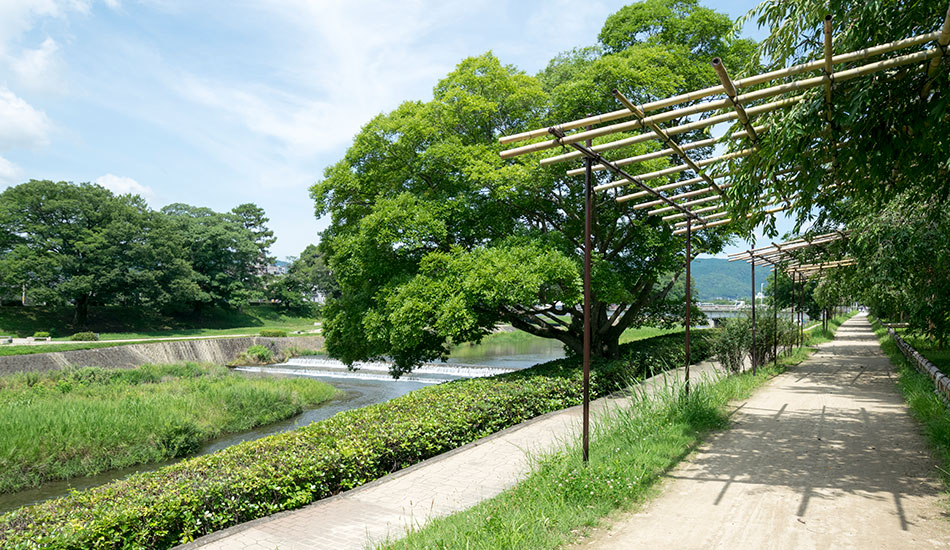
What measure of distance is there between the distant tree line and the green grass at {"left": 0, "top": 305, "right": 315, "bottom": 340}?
3.10 feet

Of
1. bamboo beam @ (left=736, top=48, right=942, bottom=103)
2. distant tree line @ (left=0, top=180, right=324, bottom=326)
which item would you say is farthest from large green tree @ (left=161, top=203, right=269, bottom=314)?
bamboo beam @ (left=736, top=48, right=942, bottom=103)

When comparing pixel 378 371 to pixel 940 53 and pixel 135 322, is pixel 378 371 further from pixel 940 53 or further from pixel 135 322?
pixel 135 322

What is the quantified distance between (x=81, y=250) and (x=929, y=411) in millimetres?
42186

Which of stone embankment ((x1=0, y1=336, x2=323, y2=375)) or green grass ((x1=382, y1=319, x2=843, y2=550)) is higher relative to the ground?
green grass ((x1=382, y1=319, x2=843, y2=550))

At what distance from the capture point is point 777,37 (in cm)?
563

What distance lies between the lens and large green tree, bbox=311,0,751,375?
11.4 meters

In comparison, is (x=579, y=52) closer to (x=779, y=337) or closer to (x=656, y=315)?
(x=656, y=315)

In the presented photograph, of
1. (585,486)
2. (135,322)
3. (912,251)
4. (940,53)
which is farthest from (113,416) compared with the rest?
(135,322)

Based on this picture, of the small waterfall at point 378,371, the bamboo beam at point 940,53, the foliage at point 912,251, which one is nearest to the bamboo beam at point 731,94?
the bamboo beam at point 940,53

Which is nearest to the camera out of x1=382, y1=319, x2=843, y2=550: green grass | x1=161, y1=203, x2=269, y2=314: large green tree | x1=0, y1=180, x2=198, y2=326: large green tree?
x1=382, y1=319, x2=843, y2=550: green grass

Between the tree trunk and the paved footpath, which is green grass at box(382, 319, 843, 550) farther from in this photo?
the tree trunk

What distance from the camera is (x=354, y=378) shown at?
942 inches

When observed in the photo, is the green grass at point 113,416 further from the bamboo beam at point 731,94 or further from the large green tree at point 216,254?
the large green tree at point 216,254

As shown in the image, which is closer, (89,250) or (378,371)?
(378,371)
